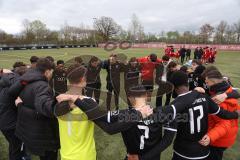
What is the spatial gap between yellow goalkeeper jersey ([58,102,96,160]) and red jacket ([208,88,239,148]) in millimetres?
1465

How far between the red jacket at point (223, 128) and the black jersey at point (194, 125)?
15 centimetres

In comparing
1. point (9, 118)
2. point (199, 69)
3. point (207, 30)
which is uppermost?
point (207, 30)

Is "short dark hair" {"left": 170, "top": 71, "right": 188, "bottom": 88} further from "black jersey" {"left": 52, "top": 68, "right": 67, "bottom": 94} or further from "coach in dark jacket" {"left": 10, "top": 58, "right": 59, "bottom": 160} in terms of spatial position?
"black jersey" {"left": 52, "top": 68, "right": 67, "bottom": 94}

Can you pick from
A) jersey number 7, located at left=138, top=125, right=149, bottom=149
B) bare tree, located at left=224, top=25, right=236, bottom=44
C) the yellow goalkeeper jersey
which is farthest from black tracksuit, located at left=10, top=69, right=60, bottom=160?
bare tree, located at left=224, top=25, right=236, bottom=44

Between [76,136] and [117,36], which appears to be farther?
[117,36]

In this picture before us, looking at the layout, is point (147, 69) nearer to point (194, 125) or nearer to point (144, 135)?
point (194, 125)

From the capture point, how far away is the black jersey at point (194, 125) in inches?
114

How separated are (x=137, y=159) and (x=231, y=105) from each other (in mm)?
1454

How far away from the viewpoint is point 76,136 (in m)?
2.75

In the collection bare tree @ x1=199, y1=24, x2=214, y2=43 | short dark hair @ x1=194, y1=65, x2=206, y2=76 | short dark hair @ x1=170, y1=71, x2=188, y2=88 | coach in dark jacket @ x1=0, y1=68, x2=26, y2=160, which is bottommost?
coach in dark jacket @ x1=0, y1=68, x2=26, y2=160

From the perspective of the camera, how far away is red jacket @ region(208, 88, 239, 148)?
3205 millimetres

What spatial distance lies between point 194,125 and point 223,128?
1.71 feet

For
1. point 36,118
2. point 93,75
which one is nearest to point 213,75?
point 36,118

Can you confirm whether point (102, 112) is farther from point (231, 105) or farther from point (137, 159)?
point (231, 105)
